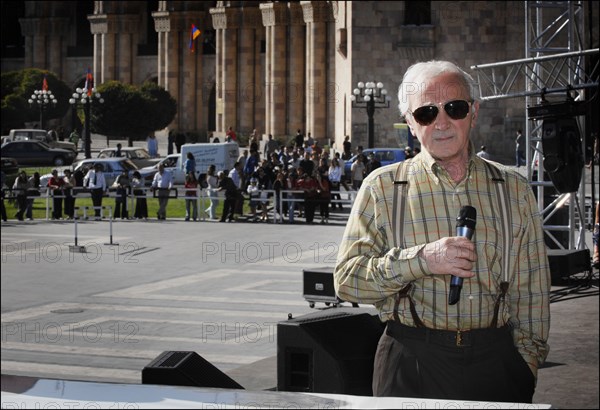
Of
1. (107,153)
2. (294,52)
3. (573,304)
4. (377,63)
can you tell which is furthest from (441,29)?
(573,304)

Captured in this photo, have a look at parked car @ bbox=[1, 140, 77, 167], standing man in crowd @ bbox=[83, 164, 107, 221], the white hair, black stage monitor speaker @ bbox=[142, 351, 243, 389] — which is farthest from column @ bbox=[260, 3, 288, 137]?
the white hair

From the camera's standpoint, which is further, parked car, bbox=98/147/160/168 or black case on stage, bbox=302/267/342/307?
parked car, bbox=98/147/160/168

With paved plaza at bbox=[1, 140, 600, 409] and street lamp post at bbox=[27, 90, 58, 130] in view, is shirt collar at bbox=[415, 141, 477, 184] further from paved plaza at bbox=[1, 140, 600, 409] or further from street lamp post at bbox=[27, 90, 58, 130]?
street lamp post at bbox=[27, 90, 58, 130]

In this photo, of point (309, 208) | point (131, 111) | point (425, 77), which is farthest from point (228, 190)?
point (131, 111)

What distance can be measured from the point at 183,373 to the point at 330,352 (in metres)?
1.29

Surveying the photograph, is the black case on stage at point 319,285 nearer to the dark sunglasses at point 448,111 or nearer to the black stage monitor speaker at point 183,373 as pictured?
the black stage monitor speaker at point 183,373

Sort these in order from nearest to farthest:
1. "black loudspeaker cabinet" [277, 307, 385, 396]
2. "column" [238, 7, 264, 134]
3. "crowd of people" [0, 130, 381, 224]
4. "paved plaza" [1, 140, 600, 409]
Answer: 1. "black loudspeaker cabinet" [277, 307, 385, 396]
2. "paved plaza" [1, 140, 600, 409]
3. "crowd of people" [0, 130, 381, 224]
4. "column" [238, 7, 264, 134]

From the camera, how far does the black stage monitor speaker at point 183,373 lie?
5.41 m

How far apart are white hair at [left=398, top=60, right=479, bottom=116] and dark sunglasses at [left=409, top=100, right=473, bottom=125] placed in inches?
2.9

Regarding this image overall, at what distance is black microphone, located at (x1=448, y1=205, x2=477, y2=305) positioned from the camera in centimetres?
387

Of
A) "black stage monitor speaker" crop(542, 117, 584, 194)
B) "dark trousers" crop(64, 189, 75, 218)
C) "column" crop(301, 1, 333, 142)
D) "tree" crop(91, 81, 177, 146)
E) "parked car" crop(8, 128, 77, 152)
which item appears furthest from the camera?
"tree" crop(91, 81, 177, 146)

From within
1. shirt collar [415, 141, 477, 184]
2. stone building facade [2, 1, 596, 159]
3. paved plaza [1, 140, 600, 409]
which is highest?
stone building facade [2, 1, 596, 159]

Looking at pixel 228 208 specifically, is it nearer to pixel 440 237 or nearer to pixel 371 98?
pixel 371 98

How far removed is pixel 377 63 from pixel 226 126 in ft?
81.7
